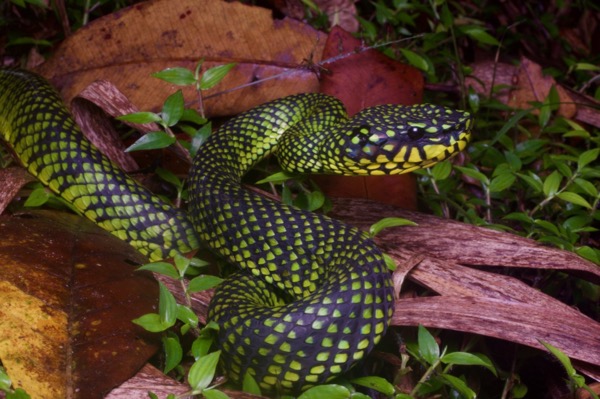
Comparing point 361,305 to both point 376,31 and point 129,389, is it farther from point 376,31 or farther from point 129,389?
point 376,31

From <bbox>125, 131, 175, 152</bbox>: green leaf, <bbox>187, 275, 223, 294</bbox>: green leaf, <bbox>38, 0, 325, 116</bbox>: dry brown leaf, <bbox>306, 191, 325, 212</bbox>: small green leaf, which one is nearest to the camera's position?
<bbox>187, 275, 223, 294</bbox>: green leaf

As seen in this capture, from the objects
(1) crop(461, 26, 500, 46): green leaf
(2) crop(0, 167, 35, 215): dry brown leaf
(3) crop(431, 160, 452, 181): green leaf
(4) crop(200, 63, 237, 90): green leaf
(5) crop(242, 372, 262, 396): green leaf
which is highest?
(4) crop(200, 63, 237, 90): green leaf

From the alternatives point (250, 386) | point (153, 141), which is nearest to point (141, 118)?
point (153, 141)

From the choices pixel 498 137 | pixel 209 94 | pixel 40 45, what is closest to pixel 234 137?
pixel 209 94

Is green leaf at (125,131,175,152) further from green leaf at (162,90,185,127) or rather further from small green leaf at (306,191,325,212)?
small green leaf at (306,191,325,212)

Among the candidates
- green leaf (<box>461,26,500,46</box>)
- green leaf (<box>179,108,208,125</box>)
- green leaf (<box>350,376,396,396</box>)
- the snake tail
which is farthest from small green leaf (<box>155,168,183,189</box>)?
green leaf (<box>461,26,500,46</box>)

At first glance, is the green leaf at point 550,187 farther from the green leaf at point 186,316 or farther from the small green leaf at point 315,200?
A: the green leaf at point 186,316

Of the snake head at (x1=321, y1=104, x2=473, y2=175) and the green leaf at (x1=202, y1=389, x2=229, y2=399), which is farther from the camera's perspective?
the snake head at (x1=321, y1=104, x2=473, y2=175)

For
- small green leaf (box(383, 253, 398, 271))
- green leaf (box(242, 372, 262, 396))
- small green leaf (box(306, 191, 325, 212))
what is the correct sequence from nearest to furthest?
green leaf (box(242, 372, 262, 396))
small green leaf (box(383, 253, 398, 271))
small green leaf (box(306, 191, 325, 212))
